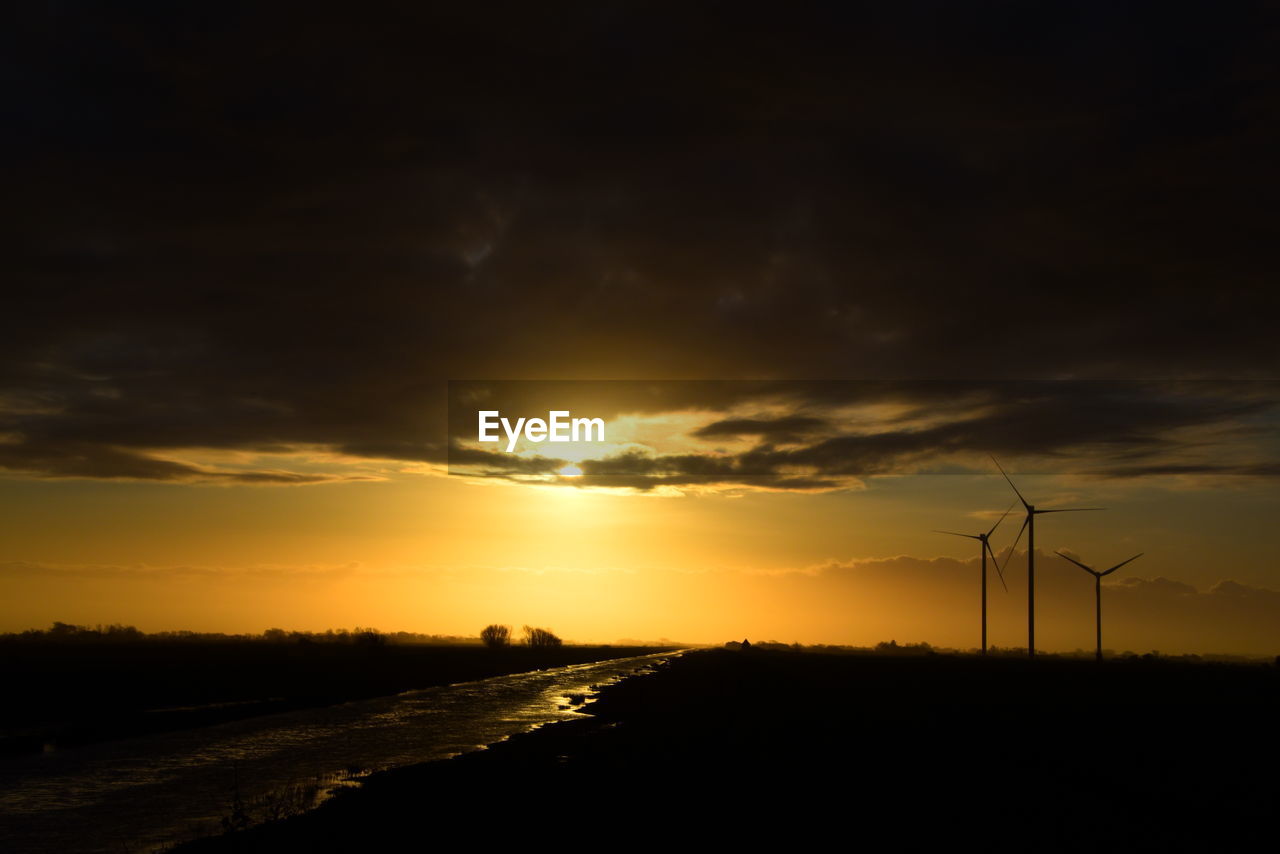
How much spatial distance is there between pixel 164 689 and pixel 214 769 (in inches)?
2057

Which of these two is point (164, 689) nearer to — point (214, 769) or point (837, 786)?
point (214, 769)

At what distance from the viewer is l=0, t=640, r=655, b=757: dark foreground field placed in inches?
2336

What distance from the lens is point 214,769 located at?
41.6 metres

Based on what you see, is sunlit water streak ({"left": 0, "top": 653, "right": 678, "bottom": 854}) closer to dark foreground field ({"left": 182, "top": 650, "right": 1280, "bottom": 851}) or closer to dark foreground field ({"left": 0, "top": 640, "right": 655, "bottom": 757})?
dark foreground field ({"left": 182, "top": 650, "right": 1280, "bottom": 851})

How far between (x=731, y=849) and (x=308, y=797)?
16.4m

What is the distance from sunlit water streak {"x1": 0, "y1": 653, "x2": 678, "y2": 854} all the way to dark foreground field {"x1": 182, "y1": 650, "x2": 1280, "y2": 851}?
3.42 metres

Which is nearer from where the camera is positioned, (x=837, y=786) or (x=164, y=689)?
(x=837, y=786)

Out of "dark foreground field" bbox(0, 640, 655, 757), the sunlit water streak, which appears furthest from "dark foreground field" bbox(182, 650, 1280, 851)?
"dark foreground field" bbox(0, 640, 655, 757)

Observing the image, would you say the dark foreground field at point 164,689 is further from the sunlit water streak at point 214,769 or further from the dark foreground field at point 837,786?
the dark foreground field at point 837,786

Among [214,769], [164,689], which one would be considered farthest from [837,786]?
[164,689]

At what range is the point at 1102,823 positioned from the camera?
2805 centimetres

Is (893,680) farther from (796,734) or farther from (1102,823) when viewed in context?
(1102,823)

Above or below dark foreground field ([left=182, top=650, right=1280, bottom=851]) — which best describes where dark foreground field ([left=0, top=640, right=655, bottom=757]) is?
below

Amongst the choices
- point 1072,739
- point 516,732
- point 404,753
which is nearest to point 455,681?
point 516,732
